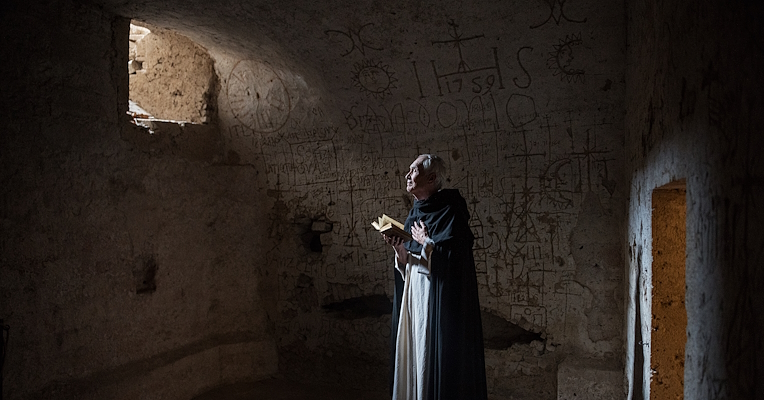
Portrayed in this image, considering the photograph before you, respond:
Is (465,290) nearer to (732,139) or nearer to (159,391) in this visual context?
(732,139)

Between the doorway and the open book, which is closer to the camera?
the doorway

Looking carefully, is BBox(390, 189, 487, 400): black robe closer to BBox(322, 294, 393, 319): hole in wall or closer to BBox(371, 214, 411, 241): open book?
BBox(371, 214, 411, 241): open book

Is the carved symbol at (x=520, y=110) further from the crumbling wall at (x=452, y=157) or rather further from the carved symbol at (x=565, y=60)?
the carved symbol at (x=565, y=60)

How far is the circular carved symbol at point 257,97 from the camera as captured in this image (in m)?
5.95

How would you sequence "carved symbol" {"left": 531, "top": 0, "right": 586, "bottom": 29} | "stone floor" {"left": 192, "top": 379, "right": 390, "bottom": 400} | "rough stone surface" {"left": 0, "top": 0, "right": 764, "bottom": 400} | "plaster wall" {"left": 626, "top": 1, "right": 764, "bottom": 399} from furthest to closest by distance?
"stone floor" {"left": 192, "top": 379, "right": 390, "bottom": 400}, "rough stone surface" {"left": 0, "top": 0, "right": 764, "bottom": 400}, "carved symbol" {"left": 531, "top": 0, "right": 586, "bottom": 29}, "plaster wall" {"left": 626, "top": 1, "right": 764, "bottom": 399}

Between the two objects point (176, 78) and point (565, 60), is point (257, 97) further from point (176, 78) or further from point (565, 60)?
point (565, 60)

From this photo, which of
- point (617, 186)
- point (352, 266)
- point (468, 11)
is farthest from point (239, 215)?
point (617, 186)

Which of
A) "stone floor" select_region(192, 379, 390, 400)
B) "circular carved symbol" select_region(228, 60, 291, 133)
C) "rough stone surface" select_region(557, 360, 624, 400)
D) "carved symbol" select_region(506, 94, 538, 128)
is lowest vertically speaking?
"stone floor" select_region(192, 379, 390, 400)

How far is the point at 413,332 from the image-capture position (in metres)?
3.90

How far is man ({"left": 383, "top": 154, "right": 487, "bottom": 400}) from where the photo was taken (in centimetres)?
365

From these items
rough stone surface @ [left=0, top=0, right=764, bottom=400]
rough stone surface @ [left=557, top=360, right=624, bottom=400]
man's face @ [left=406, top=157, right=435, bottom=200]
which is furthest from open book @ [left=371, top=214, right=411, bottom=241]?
rough stone surface @ [left=557, top=360, right=624, bottom=400]

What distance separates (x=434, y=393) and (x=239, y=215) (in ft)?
11.1

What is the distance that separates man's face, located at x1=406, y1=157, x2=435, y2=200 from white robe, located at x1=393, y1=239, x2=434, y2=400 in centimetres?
41

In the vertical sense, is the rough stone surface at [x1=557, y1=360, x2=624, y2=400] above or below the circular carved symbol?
below
